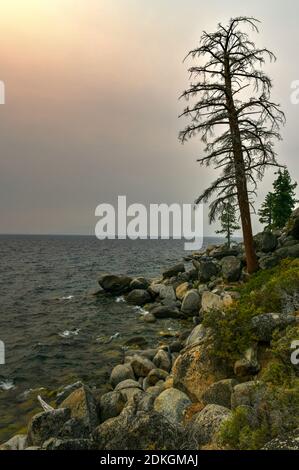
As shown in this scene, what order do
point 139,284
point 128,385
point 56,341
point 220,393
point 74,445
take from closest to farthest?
point 74,445, point 220,393, point 128,385, point 56,341, point 139,284

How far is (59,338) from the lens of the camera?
16469mm

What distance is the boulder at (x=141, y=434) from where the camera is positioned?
15.5 ft

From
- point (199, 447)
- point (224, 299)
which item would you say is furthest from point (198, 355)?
point (224, 299)

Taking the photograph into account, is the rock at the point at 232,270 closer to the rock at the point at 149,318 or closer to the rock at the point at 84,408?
the rock at the point at 149,318

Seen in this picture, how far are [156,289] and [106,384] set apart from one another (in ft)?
40.6

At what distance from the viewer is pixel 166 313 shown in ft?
61.1

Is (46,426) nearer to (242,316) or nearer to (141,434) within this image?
(141,434)

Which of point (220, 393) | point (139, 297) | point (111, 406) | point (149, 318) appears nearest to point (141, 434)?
point (220, 393)

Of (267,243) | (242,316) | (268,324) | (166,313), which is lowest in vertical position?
(166,313)

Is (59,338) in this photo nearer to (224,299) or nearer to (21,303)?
(224,299)

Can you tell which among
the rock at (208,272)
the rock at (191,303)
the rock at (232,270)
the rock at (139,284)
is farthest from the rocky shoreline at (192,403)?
the rock at (139,284)

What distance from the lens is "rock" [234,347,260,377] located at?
7.03 metres

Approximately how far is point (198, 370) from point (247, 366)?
1229mm

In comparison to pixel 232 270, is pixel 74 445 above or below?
below
